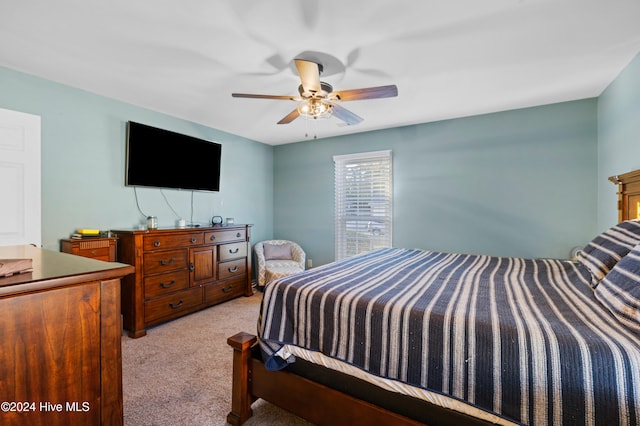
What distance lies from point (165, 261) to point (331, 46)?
8.75ft

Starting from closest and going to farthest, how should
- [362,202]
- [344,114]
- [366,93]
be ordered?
[366,93] < [344,114] < [362,202]

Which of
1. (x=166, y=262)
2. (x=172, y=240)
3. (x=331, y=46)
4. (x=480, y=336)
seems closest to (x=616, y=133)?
(x=331, y=46)

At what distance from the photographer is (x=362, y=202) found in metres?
4.36

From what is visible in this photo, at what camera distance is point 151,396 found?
1938 mm

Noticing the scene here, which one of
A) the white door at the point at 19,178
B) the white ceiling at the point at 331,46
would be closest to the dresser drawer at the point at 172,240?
the white door at the point at 19,178

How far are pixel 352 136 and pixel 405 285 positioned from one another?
10.4ft

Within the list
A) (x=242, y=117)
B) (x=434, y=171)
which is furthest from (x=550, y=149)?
(x=242, y=117)

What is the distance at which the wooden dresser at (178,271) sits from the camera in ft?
9.42

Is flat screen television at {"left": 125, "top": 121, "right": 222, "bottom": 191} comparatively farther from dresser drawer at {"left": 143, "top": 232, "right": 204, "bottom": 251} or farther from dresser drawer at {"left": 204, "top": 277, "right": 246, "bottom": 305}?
dresser drawer at {"left": 204, "top": 277, "right": 246, "bottom": 305}

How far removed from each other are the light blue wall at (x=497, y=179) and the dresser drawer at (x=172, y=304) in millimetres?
2706

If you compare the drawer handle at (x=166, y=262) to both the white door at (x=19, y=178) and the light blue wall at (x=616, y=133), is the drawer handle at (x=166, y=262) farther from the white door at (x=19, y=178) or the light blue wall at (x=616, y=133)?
the light blue wall at (x=616, y=133)

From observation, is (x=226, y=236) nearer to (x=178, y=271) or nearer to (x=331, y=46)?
(x=178, y=271)

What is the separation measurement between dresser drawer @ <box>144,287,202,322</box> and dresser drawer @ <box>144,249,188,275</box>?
0.97 feet

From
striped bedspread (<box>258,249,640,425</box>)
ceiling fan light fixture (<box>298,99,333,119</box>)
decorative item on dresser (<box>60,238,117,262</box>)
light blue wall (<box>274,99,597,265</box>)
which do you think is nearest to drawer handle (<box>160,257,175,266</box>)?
decorative item on dresser (<box>60,238,117,262</box>)
